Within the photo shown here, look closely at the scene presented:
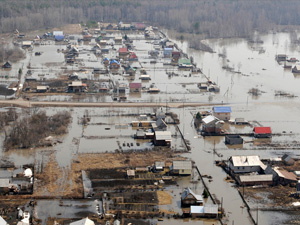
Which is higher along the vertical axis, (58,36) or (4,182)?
(58,36)

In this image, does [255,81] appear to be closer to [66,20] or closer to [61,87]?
[61,87]

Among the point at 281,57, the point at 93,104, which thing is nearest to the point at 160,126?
the point at 93,104

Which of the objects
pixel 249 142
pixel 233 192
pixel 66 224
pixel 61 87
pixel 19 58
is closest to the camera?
pixel 66 224

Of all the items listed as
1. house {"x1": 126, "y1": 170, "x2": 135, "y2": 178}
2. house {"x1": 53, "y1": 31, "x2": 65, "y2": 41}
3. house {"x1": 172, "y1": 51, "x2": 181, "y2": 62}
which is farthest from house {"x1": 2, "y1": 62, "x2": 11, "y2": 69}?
house {"x1": 126, "y1": 170, "x2": 135, "y2": 178}

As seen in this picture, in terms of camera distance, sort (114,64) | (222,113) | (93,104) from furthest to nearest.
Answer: (114,64)
(93,104)
(222,113)

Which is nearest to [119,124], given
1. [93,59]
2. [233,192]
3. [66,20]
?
[233,192]

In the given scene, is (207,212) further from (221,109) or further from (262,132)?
(221,109)

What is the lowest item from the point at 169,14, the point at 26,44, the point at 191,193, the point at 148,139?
the point at 148,139
